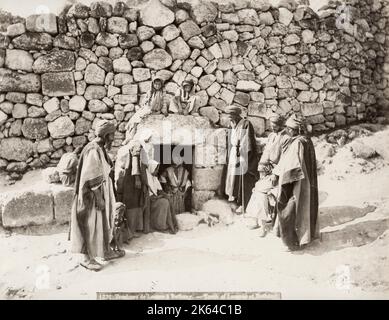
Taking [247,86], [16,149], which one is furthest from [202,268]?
[16,149]

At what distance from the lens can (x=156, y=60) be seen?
679 cm

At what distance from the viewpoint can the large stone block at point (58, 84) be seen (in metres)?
6.51

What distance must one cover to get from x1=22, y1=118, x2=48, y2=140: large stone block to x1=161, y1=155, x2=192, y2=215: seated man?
70.7 inches

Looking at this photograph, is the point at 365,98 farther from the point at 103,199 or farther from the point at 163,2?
the point at 103,199

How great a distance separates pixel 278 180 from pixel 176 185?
4.42 ft

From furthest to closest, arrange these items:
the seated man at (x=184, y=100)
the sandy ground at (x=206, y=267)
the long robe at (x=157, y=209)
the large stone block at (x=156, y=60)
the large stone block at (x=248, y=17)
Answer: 1. the large stone block at (x=248, y=17)
2. the large stone block at (x=156, y=60)
3. the seated man at (x=184, y=100)
4. the long robe at (x=157, y=209)
5. the sandy ground at (x=206, y=267)

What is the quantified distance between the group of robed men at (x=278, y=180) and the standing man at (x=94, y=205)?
1.72m

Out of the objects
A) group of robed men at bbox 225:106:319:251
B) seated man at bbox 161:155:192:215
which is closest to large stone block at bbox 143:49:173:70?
group of robed men at bbox 225:106:319:251

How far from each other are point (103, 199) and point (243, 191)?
73.1 inches

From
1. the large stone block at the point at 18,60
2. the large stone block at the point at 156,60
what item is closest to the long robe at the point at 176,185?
the large stone block at the point at 156,60

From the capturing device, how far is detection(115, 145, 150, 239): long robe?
224 inches

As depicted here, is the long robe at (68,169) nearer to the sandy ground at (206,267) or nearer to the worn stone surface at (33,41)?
the sandy ground at (206,267)
